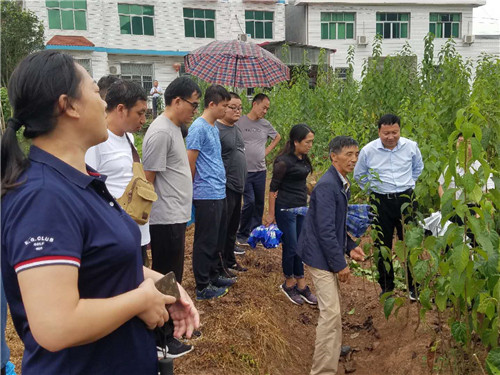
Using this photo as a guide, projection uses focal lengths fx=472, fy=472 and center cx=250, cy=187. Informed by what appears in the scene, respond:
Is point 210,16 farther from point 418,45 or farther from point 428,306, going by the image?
point 428,306

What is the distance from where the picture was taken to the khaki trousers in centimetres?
320

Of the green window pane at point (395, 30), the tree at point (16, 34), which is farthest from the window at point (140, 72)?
the green window pane at point (395, 30)

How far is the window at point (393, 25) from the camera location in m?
25.8

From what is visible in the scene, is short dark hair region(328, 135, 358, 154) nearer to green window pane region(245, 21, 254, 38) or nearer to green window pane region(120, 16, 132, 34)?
green window pane region(120, 16, 132, 34)

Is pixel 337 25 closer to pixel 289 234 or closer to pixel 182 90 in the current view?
pixel 289 234

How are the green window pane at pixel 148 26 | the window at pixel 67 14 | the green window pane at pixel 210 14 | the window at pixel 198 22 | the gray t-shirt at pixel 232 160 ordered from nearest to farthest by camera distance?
the gray t-shirt at pixel 232 160, the window at pixel 67 14, the green window pane at pixel 148 26, the window at pixel 198 22, the green window pane at pixel 210 14

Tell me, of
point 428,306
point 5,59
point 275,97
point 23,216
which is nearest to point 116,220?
point 23,216

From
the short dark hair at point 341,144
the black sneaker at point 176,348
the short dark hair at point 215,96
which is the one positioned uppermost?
the short dark hair at point 215,96

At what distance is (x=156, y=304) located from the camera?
131cm

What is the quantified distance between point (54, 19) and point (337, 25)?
1422cm

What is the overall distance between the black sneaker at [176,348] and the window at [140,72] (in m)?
21.6

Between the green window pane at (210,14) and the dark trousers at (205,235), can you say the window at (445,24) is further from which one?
the dark trousers at (205,235)

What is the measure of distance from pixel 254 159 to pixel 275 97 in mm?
5967

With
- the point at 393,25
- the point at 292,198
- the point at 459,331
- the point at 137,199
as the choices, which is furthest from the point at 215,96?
the point at 393,25
